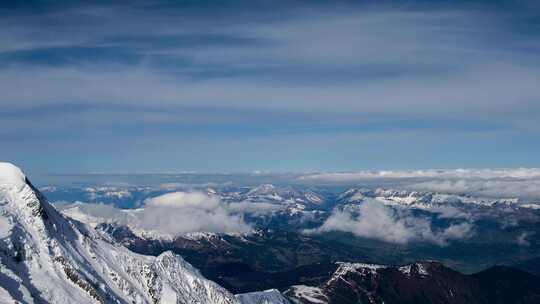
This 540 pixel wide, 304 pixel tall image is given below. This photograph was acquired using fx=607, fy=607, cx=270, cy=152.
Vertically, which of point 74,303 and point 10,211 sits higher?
point 10,211

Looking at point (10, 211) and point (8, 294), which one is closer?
point (8, 294)

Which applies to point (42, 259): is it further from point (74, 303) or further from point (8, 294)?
point (8, 294)

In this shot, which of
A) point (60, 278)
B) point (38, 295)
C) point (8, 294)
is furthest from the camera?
point (60, 278)

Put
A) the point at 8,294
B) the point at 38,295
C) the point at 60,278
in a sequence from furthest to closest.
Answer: the point at 60,278 → the point at 38,295 → the point at 8,294

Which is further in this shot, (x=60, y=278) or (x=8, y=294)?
(x=60, y=278)

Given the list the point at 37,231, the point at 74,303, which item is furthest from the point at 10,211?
the point at 74,303

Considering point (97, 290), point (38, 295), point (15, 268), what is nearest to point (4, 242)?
point (15, 268)

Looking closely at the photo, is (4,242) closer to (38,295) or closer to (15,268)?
(15,268)

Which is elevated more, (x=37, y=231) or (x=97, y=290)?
(x=37, y=231)

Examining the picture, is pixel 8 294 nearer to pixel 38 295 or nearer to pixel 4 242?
pixel 38 295
